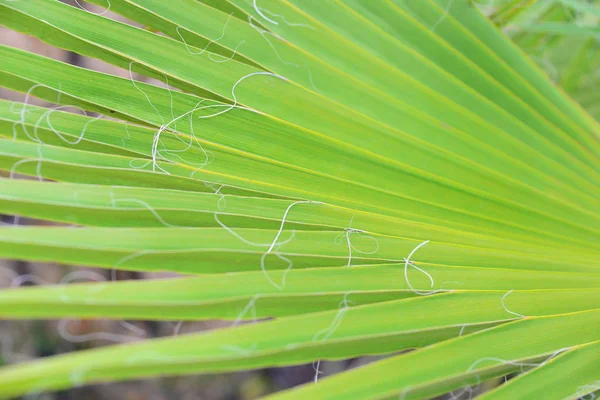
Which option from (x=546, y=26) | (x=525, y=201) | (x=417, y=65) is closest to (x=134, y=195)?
(x=417, y=65)

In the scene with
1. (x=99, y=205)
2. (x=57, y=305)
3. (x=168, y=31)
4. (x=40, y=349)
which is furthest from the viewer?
(x=40, y=349)

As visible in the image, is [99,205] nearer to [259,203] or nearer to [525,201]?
[259,203]

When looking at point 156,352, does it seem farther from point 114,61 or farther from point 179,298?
point 114,61

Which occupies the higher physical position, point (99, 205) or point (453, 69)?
point (453, 69)

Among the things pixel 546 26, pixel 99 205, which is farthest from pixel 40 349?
pixel 546 26

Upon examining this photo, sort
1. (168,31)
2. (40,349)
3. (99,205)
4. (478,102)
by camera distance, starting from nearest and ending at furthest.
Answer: (99,205)
(168,31)
(478,102)
(40,349)

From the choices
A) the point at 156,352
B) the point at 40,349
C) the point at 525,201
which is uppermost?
the point at 525,201

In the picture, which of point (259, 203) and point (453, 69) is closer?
point (259, 203)
